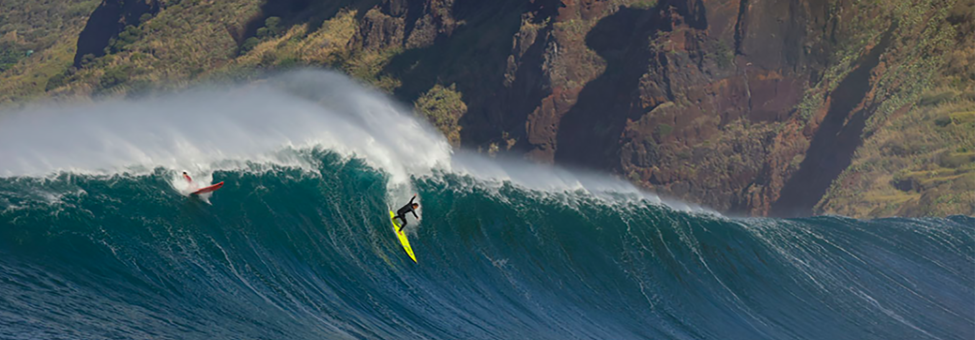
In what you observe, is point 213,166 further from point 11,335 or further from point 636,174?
point 636,174

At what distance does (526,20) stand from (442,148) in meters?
36.3

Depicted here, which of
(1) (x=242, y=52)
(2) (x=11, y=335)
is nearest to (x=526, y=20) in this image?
(1) (x=242, y=52)

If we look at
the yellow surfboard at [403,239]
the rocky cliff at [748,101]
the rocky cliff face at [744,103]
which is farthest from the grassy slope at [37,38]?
the yellow surfboard at [403,239]

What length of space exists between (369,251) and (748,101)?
36.8 m

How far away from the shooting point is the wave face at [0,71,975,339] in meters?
16.8

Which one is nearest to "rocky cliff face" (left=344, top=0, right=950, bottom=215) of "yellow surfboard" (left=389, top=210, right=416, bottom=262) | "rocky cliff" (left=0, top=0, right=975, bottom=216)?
"rocky cliff" (left=0, top=0, right=975, bottom=216)

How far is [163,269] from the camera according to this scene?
17484 millimetres

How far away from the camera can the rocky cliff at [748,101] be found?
51562 millimetres

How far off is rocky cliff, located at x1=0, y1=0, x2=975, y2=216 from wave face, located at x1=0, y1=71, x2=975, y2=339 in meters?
20.8

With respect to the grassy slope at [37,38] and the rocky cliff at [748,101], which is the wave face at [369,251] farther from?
the grassy slope at [37,38]

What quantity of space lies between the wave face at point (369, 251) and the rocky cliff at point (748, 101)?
2084 centimetres

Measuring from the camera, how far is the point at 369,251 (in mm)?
21188

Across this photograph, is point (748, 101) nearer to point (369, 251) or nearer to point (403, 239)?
point (403, 239)

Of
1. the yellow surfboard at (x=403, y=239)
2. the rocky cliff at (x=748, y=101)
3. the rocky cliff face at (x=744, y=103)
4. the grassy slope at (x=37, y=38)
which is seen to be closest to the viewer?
the yellow surfboard at (x=403, y=239)
